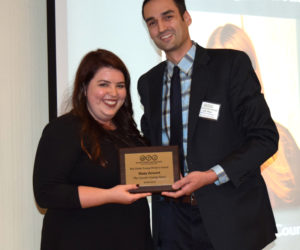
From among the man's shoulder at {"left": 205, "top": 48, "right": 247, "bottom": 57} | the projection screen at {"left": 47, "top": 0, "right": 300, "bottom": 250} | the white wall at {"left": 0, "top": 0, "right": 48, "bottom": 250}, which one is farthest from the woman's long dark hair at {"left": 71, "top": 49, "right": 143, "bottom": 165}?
the white wall at {"left": 0, "top": 0, "right": 48, "bottom": 250}

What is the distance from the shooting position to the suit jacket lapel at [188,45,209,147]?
2271mm

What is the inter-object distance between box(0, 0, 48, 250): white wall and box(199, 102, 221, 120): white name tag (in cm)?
185

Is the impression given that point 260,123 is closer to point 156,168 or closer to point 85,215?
point 156,168

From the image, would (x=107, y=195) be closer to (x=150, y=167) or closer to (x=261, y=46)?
(x=150, y=167)

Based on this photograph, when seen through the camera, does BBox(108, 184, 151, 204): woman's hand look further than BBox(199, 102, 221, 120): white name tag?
No

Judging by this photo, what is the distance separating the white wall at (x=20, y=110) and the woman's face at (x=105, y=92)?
1327mm

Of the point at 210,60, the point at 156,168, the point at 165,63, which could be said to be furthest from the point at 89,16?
the point at 156,168

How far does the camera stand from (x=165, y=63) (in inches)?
106

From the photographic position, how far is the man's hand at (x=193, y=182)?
208cm

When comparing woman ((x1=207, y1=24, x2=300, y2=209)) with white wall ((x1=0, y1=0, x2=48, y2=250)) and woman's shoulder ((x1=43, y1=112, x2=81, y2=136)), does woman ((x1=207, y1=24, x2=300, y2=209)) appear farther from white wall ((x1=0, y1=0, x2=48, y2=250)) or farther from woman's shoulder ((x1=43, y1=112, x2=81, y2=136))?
woman's shoulder ((x1=43, y1=112, x2=81, y2=136))

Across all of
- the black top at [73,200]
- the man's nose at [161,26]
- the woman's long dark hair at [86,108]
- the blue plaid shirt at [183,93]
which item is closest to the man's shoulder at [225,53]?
the blue plaid shirt at [183,93]

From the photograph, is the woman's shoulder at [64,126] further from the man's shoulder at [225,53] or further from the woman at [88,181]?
the man's shoulder at [225,53]

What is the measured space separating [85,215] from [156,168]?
46cm

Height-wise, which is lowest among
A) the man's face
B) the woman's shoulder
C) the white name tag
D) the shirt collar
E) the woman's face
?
the woman's shoulder
